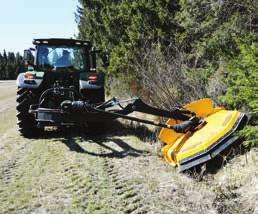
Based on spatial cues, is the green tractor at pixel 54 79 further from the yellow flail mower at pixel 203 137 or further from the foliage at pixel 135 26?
the yellow flail mower at pixel 203 137

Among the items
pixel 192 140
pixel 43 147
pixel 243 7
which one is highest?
pixel 243 7

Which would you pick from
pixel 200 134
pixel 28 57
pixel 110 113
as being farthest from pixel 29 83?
pixel 200 134

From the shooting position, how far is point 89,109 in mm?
7531

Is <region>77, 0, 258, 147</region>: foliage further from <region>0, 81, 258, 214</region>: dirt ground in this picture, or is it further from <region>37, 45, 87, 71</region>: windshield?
<region>37, 45, 87, 71</region>: windshield

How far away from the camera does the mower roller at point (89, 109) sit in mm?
5969

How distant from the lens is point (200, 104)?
7.11m

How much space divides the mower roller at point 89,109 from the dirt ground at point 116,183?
32 cm

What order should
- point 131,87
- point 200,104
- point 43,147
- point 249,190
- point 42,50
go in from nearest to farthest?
point 249,190 → point 200,104 → point 43,147 → point 42,50 → point 131,87

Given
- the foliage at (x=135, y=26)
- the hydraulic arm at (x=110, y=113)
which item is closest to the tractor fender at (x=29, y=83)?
the hydraulic arm at (x=110, y=113)

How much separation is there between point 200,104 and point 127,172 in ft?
5.61

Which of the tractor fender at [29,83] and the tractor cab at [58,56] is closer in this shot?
the tractor fender at [29,83]

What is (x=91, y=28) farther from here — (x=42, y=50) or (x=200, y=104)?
(x=200, y=104)

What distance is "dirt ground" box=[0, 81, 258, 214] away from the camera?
186 inches

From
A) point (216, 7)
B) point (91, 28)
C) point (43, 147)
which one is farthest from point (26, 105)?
point (91, 28)
